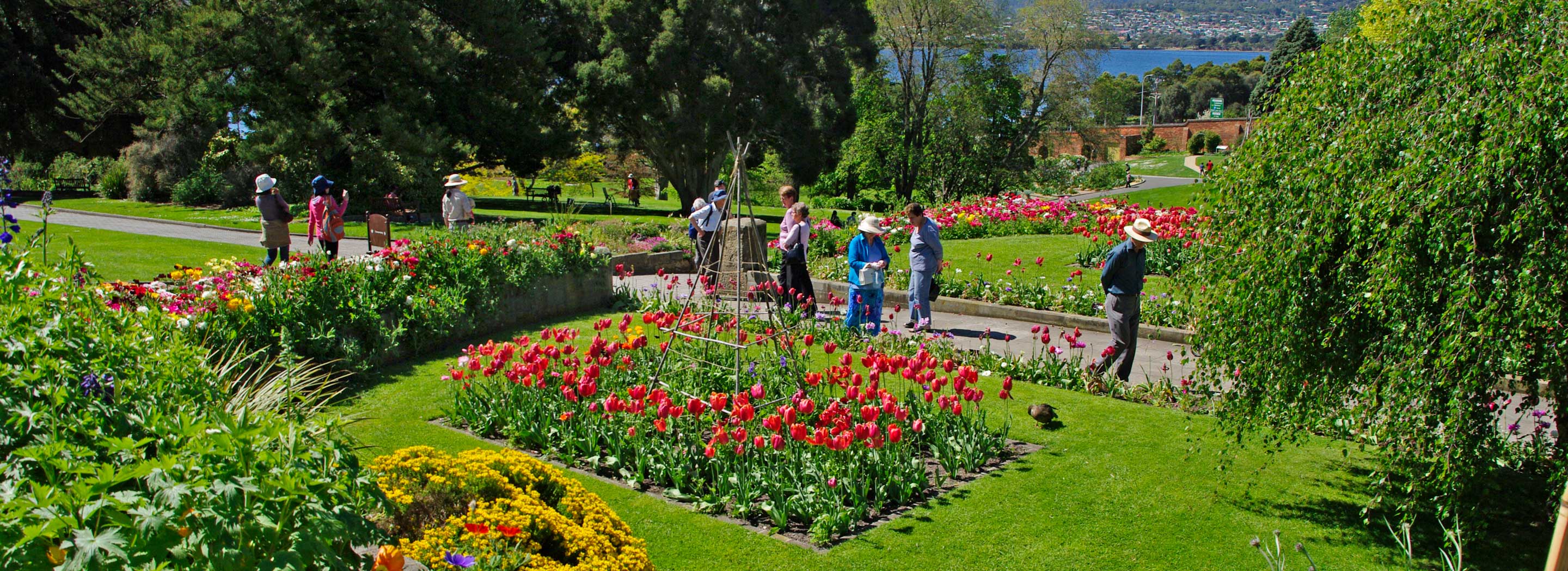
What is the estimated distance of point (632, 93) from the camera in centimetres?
3083

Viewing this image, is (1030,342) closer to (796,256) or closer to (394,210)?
(796,256)

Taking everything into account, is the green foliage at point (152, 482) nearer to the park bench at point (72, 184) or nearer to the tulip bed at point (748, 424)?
the tulip bed at point (748, 424)

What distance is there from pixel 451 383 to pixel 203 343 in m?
1.64

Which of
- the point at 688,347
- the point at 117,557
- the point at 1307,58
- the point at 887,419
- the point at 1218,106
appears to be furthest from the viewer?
the point at 1218,106

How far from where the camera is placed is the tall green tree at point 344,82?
25156 millimetres

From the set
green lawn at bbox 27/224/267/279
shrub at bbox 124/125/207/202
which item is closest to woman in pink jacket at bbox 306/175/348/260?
green lawn at bbox 27/224/267/279

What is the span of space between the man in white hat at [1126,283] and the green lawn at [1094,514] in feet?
3.51

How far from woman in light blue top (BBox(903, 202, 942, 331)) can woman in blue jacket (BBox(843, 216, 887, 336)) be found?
0.33 meters

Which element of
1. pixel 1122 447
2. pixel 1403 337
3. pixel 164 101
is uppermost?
pixel 164 101

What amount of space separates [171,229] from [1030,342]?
742 inches

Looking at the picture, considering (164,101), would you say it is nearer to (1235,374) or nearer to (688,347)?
(688,347)

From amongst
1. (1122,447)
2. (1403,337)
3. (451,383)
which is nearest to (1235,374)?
(1403,337)

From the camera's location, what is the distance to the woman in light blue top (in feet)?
33.6

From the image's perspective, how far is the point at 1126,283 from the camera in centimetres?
808
